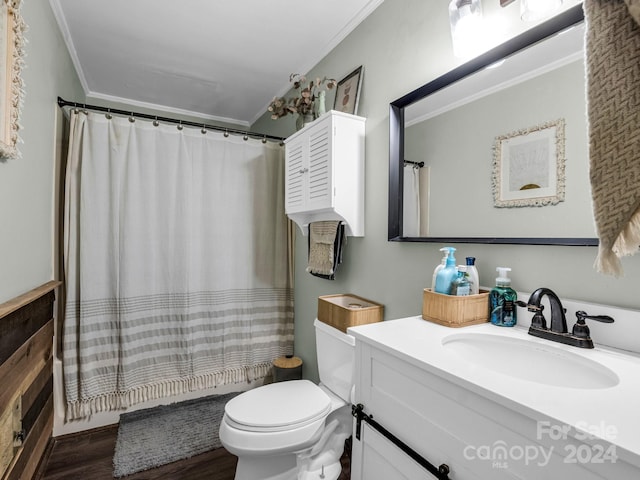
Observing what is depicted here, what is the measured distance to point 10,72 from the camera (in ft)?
3.56

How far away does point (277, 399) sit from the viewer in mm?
1527

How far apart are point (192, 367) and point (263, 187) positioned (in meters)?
1.33

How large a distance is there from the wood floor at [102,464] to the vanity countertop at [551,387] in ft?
3.92

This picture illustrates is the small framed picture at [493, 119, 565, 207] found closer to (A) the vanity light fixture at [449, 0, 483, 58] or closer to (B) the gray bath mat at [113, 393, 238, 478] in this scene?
(A) the vanity light fixture at [449, 0, 483, 58]

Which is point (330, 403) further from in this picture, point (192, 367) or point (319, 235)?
point (192, 367)

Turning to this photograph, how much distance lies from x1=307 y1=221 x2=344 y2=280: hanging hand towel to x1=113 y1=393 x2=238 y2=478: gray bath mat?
1.14 m

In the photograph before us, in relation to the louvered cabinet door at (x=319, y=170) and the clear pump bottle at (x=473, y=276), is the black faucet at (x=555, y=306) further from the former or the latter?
the louvered cabinet door at (x=319, y=170)

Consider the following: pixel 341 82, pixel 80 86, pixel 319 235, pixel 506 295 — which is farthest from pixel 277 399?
pixel 80 86

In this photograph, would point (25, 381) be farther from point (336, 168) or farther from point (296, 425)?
point (336, 168)

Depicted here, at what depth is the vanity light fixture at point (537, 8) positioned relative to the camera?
98 cm

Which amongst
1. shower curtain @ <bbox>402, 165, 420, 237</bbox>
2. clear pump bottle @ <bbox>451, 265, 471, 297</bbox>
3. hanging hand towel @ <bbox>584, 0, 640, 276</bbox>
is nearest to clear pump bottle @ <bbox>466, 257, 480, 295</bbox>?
clear pump bottle @ <bbox>451, 265, 471, 297</bbox>

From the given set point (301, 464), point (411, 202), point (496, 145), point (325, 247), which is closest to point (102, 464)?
point (301, 464)

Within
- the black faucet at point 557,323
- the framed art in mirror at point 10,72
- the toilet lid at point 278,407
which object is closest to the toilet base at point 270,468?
the toilet lid at point 278,407

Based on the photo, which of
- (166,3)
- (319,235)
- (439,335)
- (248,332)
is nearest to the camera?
(439,335)
